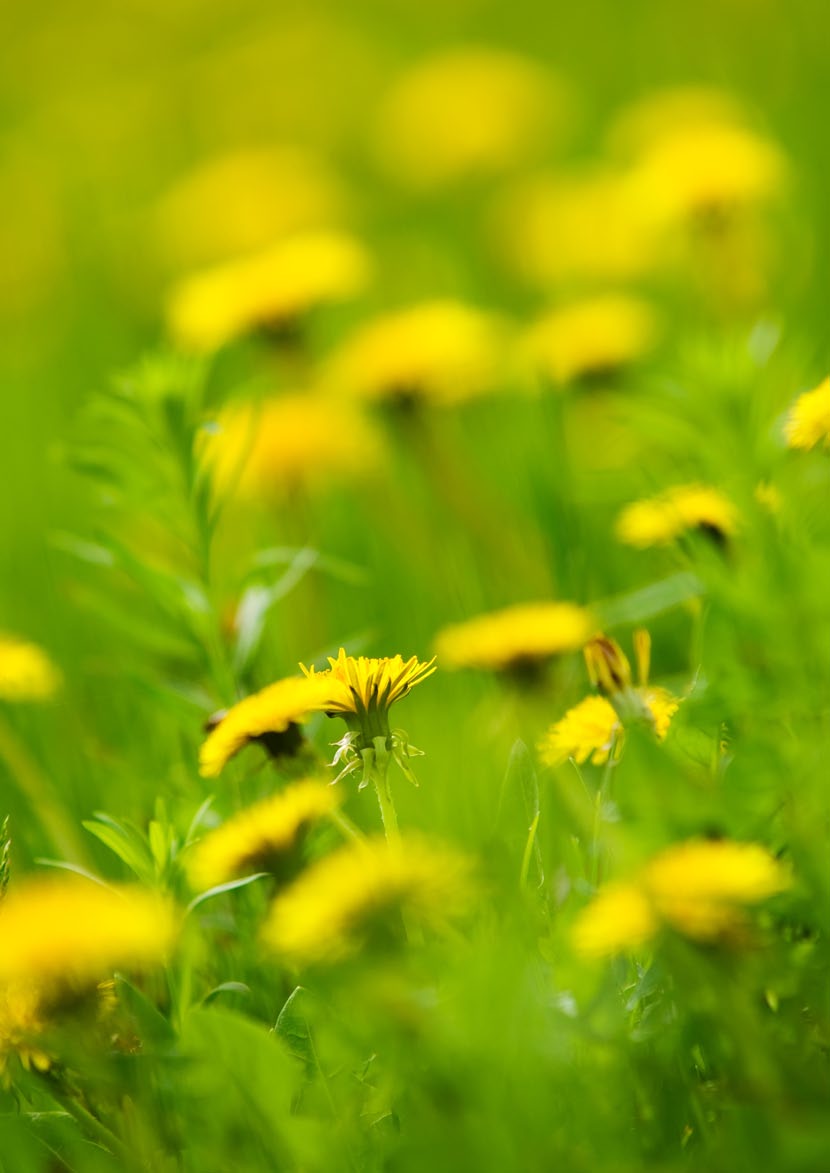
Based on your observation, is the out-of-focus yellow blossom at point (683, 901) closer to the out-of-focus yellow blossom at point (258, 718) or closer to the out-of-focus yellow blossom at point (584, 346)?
the out-of-focus yellow blossom at point (258, 718)

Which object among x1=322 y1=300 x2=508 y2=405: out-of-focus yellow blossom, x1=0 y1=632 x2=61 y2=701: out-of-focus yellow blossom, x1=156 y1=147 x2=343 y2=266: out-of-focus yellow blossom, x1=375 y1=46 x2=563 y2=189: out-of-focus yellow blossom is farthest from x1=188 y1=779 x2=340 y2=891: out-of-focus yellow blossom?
x1=375 y1=46 x2=563 y2=189: out-of-focus yellow blossom

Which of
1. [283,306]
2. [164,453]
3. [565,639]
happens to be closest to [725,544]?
[565,639]

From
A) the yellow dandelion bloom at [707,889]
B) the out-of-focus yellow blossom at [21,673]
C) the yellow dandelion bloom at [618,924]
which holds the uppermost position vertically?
the yellow dandelion bloom at [707,889]

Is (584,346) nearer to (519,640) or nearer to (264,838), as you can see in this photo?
(519,640)

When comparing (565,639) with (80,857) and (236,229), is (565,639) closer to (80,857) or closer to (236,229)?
(80,857)

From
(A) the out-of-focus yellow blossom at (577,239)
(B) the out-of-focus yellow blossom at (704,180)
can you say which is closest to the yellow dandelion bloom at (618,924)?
(B) the out-of-focus yellow blossom at (704,180)
